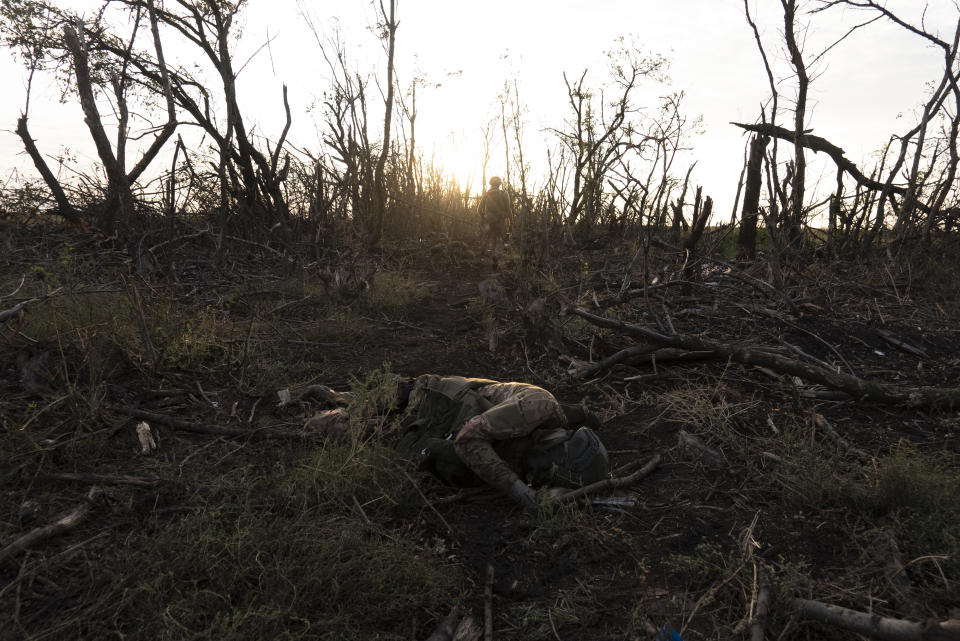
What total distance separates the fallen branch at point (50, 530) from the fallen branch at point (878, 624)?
3057mm

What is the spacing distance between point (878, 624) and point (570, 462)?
1444mm

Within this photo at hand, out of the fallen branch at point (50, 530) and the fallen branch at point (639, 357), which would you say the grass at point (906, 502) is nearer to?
the fallen branch at point (639, 357)

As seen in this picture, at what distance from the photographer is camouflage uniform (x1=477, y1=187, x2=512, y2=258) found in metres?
10.7

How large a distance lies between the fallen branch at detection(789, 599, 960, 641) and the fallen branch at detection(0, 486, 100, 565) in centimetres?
306

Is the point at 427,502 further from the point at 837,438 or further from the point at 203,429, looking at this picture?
the point at 837,438

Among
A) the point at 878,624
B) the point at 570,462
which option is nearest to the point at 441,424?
the point at 570,462

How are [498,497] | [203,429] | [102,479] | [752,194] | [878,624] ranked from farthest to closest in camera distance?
[752,194]
[203,429]
[498,497]
[102,479]
[878,624]

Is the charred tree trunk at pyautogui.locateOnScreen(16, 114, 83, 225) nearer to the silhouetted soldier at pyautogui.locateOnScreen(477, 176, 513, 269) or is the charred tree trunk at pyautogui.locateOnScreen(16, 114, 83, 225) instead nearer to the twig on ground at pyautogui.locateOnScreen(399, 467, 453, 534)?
the silhouetted soldier at pyautogui.locateOnScreen(477, 176, 513, 269)

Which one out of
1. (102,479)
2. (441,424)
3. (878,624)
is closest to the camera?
(878,624)

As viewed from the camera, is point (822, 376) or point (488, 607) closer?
point (488, 607)

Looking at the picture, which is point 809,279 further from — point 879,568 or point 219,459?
point 219,459

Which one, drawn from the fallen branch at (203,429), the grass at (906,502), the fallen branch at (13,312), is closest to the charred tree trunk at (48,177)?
the fallen branch at (13,312)

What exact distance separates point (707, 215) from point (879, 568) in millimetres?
4998

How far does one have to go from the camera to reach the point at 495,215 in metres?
10.7
